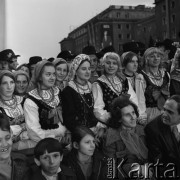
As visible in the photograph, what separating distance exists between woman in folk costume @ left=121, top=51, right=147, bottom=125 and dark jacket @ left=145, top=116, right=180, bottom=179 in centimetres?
66

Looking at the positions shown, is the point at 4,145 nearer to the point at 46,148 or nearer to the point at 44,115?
the point at 46,148

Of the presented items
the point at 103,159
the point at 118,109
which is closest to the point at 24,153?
the point at 103,159

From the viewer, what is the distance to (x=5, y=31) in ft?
16.8

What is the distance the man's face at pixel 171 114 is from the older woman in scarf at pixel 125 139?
33 cm

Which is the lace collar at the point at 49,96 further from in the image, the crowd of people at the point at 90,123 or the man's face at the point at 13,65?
the man's face at the point at 13,65

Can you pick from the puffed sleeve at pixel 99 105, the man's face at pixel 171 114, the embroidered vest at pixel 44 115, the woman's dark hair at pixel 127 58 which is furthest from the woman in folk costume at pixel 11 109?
the woman's dark hair at pixel 127 58

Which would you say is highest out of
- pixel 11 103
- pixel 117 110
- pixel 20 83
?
pixel 20 83

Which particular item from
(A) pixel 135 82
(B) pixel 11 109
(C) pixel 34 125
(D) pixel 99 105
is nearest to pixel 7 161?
(C) pixel 34 125

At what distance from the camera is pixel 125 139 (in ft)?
9.89

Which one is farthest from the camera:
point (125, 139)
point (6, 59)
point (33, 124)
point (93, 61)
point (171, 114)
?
point (93, 61)

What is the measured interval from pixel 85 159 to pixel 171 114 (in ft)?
3.07

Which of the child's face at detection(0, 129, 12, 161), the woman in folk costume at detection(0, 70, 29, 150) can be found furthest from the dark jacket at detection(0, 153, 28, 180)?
the woman in folk costume at detection(0, 70, 29, 150)

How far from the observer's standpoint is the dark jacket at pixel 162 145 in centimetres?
285

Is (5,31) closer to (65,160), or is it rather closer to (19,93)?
(19,93)
